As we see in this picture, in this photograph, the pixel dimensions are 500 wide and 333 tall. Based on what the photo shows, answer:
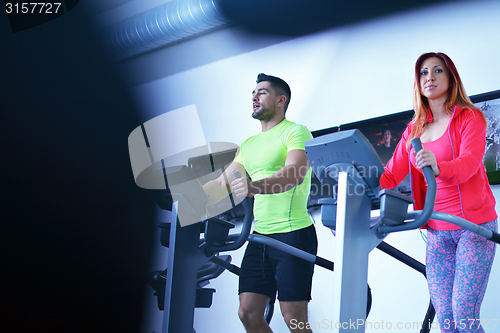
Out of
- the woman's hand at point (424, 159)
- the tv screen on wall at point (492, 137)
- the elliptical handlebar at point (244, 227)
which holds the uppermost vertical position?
the tv screen on wall at point (492, 137)

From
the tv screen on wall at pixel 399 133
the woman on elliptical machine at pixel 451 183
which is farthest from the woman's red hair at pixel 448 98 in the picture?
the tv screen on wall at pixel 399 133

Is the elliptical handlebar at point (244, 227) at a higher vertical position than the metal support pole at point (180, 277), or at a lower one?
higher

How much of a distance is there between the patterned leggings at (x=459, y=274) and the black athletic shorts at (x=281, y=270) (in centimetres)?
→ 53

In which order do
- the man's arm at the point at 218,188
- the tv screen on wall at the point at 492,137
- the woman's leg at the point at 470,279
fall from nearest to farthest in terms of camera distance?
1. the woman's leg at the point at 470,279
2. the man's arm at the point at 218,188
3. the tv screen on wall at the point at 492,137

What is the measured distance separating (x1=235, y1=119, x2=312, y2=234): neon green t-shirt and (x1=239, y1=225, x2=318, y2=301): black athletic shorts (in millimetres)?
53

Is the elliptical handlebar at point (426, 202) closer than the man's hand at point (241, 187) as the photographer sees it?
Yes

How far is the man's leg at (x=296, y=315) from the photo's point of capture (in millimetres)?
1764

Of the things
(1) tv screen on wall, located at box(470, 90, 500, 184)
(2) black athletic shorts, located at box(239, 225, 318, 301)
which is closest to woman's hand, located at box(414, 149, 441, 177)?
(2) black athletic shorts, located at box(239, 225, 318, 301)

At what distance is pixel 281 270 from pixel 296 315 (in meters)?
0.21

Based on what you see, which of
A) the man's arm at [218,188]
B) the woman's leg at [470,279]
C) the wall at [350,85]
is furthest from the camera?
the wall at [350,85]

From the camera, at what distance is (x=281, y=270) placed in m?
1.86

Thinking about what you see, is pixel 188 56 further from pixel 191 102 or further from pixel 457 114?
pixel 457 114

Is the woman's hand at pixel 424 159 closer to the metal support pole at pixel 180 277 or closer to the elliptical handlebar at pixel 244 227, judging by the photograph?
the elliptical handlebar at pixel 244 227

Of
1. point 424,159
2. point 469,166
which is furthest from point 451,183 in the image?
point 424,159
